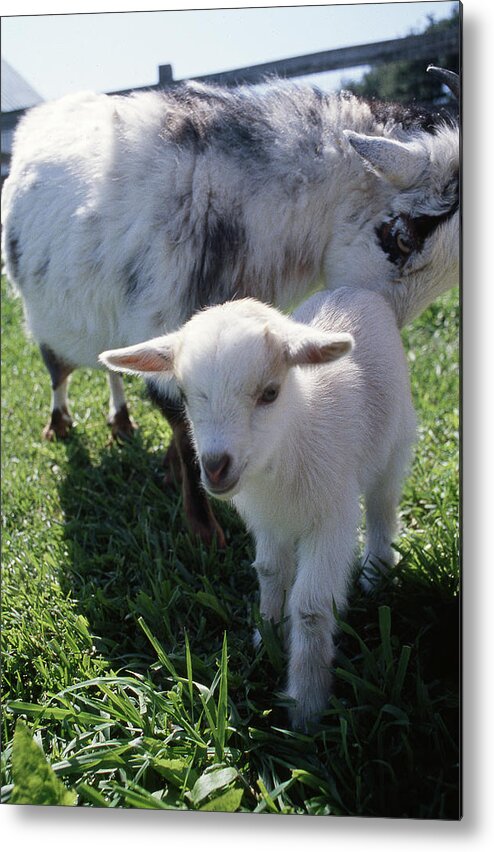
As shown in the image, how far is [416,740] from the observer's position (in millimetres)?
1807

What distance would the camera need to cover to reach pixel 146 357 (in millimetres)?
1692

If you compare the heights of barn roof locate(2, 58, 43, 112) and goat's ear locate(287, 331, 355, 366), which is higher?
barn roof locate(2, 58, 43, 112)

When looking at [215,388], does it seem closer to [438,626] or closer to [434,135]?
[438,626]

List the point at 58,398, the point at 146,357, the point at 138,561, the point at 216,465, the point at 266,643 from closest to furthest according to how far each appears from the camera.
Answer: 1. the point at 216,465
2. the point at 146,357
3. the point at 266,643
4. the point at 138,561
5. the point at 58,398

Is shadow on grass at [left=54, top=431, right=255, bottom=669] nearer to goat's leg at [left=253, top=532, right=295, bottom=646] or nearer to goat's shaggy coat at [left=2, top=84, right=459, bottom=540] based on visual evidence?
goat's leg at [left=253, top=532, right=295, bottom=646]

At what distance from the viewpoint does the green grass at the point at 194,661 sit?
179cm

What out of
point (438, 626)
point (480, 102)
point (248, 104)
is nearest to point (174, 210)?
point (248, 104)

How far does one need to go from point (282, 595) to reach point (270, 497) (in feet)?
1.16

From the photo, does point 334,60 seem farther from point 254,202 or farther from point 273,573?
point 273,573

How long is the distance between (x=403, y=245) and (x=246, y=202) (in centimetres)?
42

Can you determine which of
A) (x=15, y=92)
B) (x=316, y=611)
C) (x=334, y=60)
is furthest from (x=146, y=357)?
(x=15, y=92)

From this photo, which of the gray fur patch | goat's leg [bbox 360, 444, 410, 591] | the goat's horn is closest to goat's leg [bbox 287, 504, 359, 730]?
goat's leg [bbox 360, 444, 410, 591]

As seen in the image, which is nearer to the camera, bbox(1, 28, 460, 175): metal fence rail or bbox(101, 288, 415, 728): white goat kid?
bbox(101, 288, 415, 728): white goat kid

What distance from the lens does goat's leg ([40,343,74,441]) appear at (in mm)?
3066
